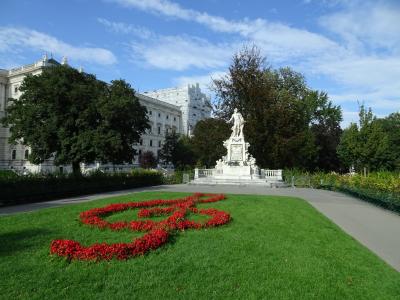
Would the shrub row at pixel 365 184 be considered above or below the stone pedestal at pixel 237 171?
below

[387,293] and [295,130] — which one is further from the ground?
[295,130]

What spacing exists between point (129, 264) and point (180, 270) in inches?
36.3

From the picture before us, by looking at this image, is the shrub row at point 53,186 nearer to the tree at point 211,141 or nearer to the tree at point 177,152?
the tree at point 211,141

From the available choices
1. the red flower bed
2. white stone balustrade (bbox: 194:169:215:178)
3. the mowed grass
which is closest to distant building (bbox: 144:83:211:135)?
white stone balustrade (bbox: 194:169:215:178)

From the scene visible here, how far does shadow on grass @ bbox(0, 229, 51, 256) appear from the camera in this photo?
24.7ft

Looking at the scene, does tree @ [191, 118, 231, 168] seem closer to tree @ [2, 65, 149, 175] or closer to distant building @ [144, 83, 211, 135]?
tree @ [2, 65, 149, 175]

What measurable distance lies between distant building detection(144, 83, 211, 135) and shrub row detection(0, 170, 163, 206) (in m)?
90.0

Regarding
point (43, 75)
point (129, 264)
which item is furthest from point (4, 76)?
point (129, 264)

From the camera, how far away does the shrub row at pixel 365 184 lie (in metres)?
17.0

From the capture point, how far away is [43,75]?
28.4 meters

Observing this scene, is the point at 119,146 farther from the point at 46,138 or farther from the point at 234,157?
the point at 234,157

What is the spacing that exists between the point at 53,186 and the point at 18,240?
11.8 metres

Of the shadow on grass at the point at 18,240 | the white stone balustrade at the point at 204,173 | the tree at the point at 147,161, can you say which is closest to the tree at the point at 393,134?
the white stone balustrade at the point at 204,173

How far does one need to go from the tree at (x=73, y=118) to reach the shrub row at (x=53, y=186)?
6.66 ft
